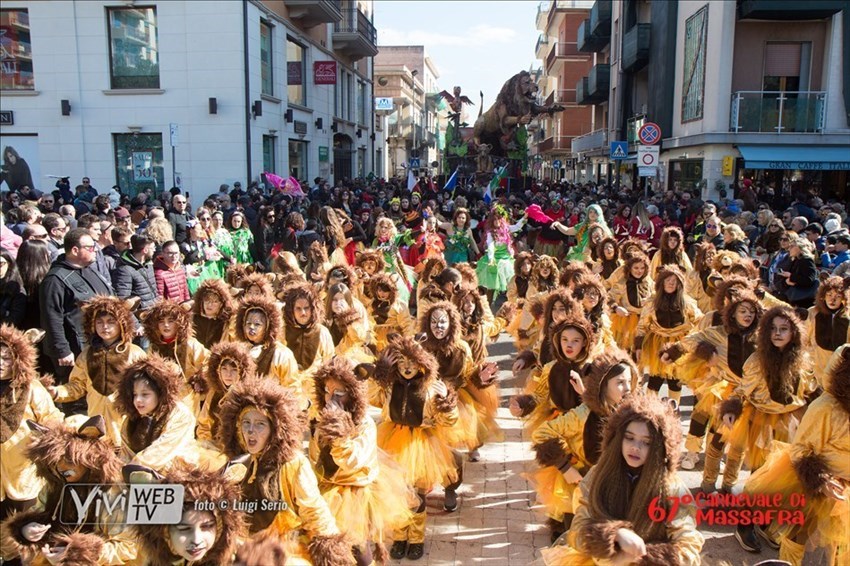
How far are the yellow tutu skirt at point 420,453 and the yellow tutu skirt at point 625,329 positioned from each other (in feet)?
12.3

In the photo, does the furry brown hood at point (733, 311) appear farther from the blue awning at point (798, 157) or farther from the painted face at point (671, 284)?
the blue awning at point (798, 157)

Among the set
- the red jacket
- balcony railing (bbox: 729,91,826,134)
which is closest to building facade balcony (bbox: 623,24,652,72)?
balcony railing (bbox: 729,91,826,134)

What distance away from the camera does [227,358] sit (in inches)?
194

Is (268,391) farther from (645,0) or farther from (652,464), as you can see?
(645,0)

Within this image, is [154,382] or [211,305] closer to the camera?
[154,382]

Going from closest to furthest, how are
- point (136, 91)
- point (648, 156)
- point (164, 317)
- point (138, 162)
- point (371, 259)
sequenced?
point (164, 317) → point (371, 259) → point (648, 156) → point (136, 91) → point (138, 162)

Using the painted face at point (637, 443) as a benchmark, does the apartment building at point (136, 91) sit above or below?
above

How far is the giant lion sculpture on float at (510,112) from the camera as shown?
78.9 ft

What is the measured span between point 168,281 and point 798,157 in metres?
16.8

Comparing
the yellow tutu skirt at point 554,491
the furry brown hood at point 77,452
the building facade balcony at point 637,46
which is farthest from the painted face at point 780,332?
the building facade balcony at point 637,46

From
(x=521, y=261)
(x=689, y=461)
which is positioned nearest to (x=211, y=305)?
(x=521, y=261)

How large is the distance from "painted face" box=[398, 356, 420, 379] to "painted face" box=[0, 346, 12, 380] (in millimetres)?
2436

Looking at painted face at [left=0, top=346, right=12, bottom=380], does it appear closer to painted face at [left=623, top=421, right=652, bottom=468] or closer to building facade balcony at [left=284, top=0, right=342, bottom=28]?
painted face at [left=623, top=421, right=652, bottom=468]

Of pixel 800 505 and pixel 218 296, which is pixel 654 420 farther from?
pixel 218 296
